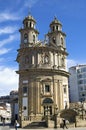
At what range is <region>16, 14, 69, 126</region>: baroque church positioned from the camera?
60.3 meters

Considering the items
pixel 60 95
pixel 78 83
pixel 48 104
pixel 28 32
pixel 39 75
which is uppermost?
pixel 28 32

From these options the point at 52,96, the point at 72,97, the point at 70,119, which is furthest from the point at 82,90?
the point at 70,119

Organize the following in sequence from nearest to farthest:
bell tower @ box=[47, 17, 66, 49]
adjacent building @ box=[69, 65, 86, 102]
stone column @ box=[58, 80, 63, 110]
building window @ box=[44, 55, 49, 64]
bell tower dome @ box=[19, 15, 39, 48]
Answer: stone column @ box=[58, 80, 63, 110] < building window @ box=[44, 55, 49, 64] < bell tower dome @ box=[19, 15, 39, 48] < bell tower @ box=[47, 17, 66, 49] < adjacent building @ box=[69, 65, 86, 102]

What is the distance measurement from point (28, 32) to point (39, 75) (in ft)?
37.0

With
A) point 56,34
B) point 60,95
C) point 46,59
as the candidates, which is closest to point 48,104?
point 60,95

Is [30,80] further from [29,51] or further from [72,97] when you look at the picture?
[72,97]

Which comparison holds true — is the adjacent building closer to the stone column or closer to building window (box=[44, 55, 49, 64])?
the stone column

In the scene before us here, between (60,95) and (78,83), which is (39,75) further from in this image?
(78,83)

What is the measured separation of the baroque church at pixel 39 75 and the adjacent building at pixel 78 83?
44927mm

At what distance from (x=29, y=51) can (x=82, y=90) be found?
A: 2034 inches

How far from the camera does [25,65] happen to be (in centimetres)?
6322

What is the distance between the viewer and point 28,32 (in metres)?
66.3

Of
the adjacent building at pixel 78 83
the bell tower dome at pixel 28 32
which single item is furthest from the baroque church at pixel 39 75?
the adjacent building at pixel 78 83

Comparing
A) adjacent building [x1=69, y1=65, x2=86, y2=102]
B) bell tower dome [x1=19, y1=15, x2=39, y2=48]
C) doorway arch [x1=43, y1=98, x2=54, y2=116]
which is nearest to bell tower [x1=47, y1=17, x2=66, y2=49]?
bell tower dome [x1=19, y1=15, x2=39, y2=48]
